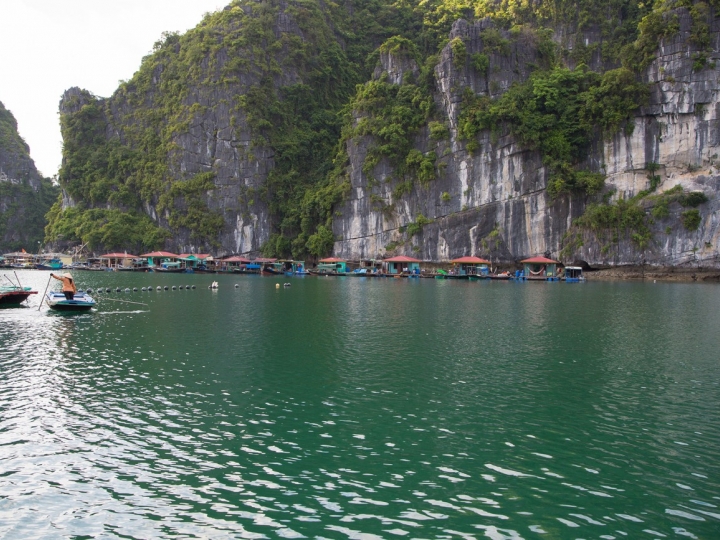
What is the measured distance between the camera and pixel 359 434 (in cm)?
1260

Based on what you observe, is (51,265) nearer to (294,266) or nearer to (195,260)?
(195,260)

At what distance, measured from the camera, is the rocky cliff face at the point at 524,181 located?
6738 centimetres

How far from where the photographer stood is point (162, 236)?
96.0 metres

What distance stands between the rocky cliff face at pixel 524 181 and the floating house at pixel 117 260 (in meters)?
34.4

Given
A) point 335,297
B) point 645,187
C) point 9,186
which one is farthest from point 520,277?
point 9,186

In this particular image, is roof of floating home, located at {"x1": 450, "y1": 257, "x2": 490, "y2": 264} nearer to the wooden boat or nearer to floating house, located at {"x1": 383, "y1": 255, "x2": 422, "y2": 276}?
floating house, located at {"x1": 383, "y1": 255, "x2": 422, "y2": 276}

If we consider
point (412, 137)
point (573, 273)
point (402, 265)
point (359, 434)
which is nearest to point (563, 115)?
point (573, 273)

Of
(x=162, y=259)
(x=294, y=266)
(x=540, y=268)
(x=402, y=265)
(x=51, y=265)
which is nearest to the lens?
(x=540, y=268)

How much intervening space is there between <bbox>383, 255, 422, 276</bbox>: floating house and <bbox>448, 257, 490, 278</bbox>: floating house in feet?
17.6

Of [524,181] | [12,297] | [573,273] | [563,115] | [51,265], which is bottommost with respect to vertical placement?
[12,297]

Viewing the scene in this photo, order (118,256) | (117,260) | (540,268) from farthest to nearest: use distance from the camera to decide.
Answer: (117,260) < (118,256) < (540,268)

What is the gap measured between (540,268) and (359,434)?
216 ft

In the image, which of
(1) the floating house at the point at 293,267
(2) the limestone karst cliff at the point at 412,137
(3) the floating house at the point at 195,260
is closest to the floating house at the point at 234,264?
(3) the floating house at the point at 195,260

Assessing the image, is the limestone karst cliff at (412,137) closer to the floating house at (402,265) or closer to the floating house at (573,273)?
the floating house at (573,273)
